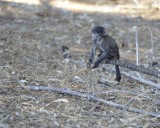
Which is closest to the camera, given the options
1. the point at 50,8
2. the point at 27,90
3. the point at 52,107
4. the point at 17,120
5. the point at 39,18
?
the point at 17,120

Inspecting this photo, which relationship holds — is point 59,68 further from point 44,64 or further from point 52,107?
point 52,107

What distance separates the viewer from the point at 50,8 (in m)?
9.60

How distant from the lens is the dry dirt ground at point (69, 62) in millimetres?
4555

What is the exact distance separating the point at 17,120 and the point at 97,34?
1432mm

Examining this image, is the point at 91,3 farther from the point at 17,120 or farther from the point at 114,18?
the point at 17,120

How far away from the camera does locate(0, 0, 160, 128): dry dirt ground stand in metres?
4.55

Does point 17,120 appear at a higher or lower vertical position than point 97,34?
lower

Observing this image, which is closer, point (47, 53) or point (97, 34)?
point (97, 34)

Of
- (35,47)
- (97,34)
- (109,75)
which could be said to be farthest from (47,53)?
(97,34)

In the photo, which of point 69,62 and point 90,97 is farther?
point 69,62

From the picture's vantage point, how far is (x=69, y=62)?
21.0 ft

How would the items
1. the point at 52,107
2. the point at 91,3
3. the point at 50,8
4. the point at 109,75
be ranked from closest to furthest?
the point at 52,107 < the point at 109,75 < the point at 50,8 < the point at 91,3

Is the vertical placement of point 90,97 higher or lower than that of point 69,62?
lower

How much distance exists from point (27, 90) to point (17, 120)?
710 millimetres
